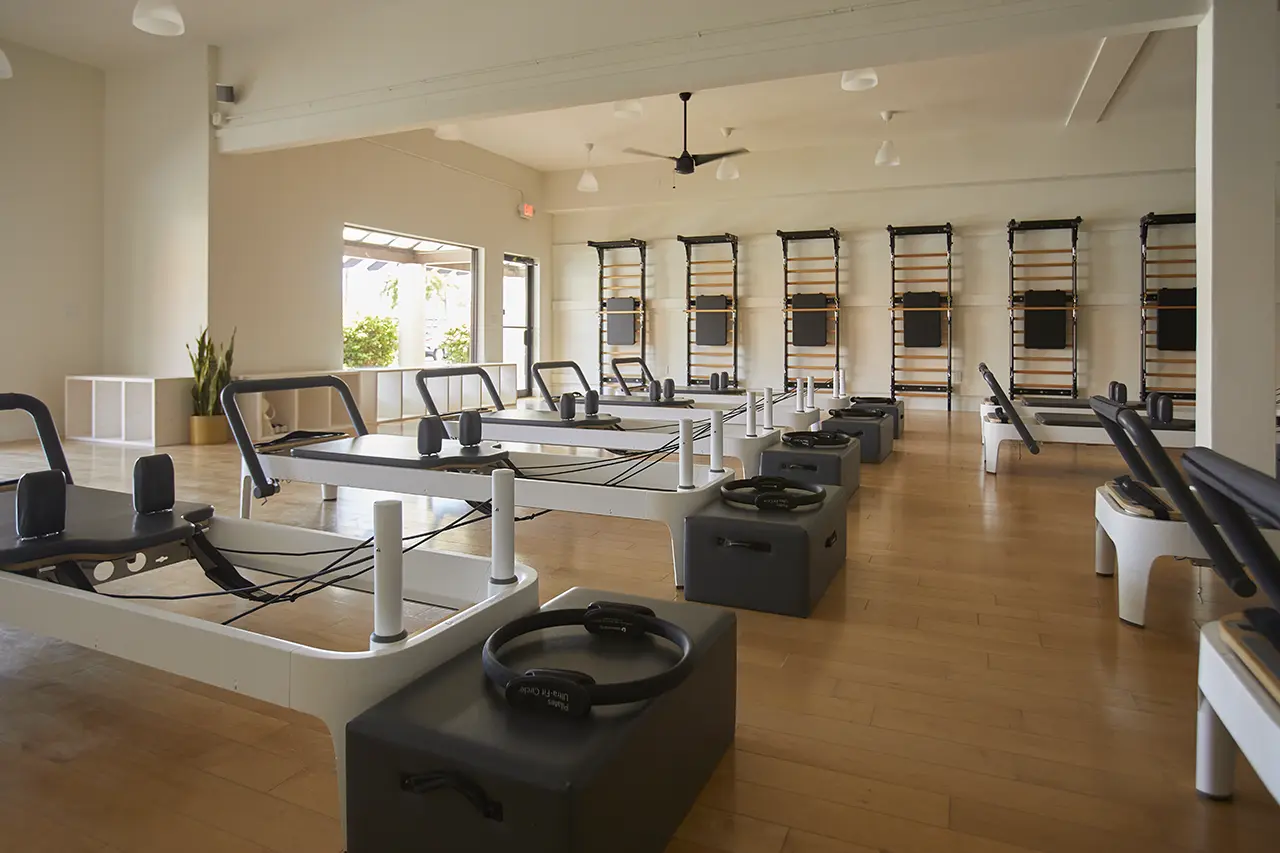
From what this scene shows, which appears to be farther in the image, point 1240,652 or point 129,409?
point 129,409

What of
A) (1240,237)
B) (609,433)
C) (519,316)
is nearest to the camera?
(1240,237)

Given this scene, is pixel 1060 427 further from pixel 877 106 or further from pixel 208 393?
pixel 208 393

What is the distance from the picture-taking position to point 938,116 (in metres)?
8.59

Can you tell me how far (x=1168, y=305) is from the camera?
856 cm

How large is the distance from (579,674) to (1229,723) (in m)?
0.98

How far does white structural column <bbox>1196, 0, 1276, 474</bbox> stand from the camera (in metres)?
3.79

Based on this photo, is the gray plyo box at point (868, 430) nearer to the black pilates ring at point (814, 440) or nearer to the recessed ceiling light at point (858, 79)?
the black pilates ring at point (814, 440)

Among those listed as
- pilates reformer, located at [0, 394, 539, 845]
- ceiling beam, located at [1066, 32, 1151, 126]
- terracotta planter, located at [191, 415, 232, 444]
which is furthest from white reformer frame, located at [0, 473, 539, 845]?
ceiling beam, located at [1066, 32, 1151, 126]

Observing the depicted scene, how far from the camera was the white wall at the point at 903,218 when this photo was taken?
8867mm

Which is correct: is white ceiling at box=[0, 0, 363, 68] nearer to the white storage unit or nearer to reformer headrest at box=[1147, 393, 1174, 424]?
the white storage unit

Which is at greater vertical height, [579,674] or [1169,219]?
[1169,219]

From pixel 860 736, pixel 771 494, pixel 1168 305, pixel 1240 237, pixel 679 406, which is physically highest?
pixel 1168 305

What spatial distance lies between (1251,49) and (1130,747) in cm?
381

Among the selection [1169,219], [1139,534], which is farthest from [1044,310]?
[1139,534]
